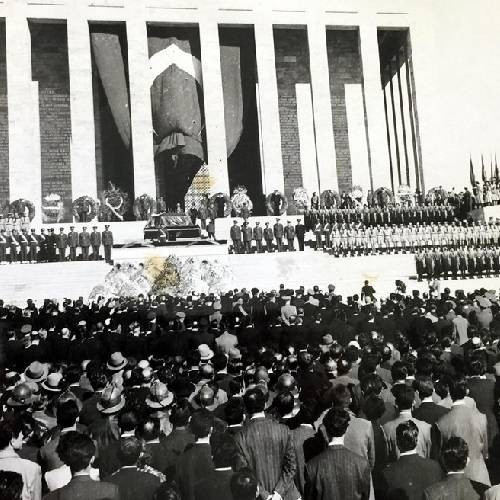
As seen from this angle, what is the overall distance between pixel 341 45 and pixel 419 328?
30708 mm

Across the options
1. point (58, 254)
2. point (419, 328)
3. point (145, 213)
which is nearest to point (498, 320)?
point (419, 328)

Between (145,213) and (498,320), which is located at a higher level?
(145,213)

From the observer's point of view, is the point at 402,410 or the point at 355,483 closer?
the point at 355,483

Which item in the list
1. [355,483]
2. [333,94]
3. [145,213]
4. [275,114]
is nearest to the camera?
[355,483]

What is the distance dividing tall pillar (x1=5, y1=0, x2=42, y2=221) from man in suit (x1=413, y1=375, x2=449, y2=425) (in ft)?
92.5

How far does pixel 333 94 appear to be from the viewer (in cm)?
3788

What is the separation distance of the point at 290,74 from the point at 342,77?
2839 mm

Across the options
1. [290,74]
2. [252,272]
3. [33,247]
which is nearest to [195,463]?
[252,272]

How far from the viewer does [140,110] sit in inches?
1299

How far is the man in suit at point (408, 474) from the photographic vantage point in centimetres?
424

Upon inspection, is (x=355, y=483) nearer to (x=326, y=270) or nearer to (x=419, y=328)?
(x=419, y=328)

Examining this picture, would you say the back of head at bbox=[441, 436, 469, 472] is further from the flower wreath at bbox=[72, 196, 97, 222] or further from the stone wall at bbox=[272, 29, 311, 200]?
the stone wall at bbox=[272, 29, 311, 200]

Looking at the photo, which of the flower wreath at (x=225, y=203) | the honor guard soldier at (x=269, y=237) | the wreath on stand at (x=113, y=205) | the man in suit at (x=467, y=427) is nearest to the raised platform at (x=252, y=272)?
the honor guard soldier at (x=269, y=237)

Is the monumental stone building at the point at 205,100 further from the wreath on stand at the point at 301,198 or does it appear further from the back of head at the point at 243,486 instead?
the back of head at the point at 243,486
